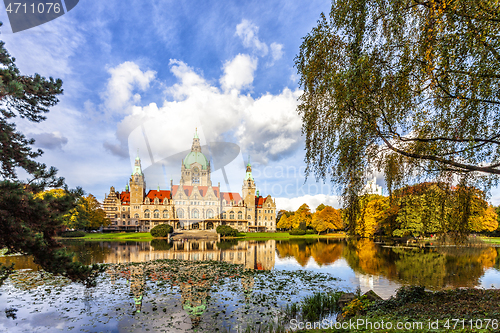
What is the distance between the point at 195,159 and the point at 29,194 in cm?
8268

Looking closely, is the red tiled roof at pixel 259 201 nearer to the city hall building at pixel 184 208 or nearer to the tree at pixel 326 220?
the city hall building at pixel 184 208

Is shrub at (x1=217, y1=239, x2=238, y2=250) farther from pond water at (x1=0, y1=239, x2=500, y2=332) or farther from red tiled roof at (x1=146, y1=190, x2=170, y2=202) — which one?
red tiled roof at (x1=146, y1=190, x2=170, y2=202)

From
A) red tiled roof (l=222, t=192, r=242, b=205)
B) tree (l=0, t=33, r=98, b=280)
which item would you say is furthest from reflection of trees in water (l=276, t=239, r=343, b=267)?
red tiled roof (l=222, t=192, r=242, b=205)

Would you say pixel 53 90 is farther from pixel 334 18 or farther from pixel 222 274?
pixel 222 274

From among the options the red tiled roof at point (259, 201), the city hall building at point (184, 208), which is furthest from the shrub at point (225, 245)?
the red tiled roof at point (259, 201)

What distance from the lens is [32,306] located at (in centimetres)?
1070

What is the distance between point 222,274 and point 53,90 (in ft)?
43.9

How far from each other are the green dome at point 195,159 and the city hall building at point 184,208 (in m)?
7.92

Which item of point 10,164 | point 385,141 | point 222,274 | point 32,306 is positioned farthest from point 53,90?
point 222,274

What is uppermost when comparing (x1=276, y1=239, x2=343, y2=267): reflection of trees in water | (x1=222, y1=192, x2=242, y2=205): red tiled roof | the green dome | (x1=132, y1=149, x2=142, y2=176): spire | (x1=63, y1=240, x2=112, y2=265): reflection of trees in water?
the green dome

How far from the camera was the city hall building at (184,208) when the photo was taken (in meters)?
73.4

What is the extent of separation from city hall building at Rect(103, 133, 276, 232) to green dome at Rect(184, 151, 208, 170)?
7921mm

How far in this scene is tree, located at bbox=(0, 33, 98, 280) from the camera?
20.3 feet

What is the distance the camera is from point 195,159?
88.1 metres
